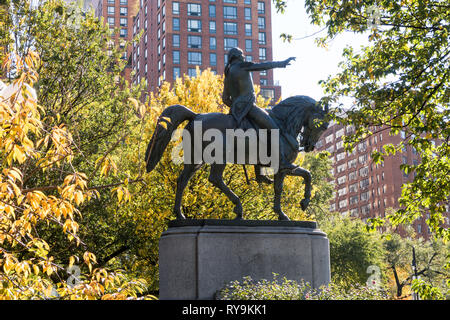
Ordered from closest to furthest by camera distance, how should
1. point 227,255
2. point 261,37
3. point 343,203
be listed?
point 227,255, point 261,37, point 343,203

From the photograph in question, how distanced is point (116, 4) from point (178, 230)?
124259 mm

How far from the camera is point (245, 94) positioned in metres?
10.9

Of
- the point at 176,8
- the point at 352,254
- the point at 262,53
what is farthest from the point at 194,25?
the point at 352,254

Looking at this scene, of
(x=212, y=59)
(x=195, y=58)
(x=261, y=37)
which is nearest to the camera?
(x=195, y=58)

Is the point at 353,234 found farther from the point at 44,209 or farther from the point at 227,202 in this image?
the point at 44,209

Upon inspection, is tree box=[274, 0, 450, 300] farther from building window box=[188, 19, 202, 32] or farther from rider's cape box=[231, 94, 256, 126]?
building window box=[188, 19, 202, 32]

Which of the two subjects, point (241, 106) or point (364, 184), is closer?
point (241, 106)

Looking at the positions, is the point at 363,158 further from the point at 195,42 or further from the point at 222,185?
the point at 222,185

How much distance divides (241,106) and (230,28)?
266 ft

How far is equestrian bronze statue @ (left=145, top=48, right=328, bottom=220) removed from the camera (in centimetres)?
1055

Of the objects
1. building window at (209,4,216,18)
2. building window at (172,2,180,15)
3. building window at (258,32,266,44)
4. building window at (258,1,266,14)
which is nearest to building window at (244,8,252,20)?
building window at (258,1,266,14)
